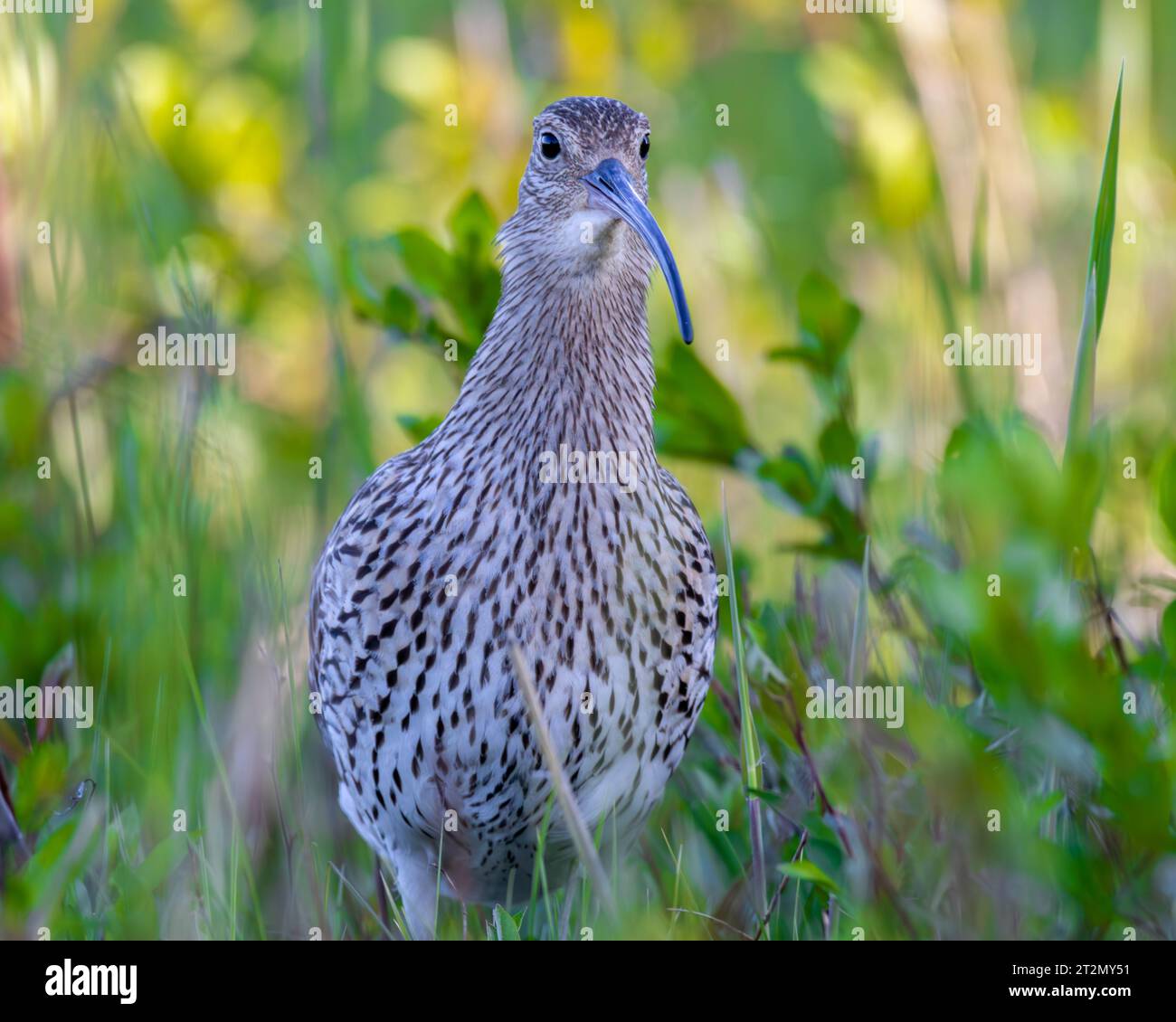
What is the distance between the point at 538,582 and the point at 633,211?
32.7 inches

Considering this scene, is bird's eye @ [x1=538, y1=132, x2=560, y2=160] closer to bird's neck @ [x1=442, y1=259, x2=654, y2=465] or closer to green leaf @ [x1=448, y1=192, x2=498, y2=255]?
bird's neck @ [x1=442, y1=259, x2=654, y2=465]

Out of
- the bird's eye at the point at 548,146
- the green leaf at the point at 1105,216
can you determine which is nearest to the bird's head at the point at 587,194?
the bird's eye at the point at 548,146

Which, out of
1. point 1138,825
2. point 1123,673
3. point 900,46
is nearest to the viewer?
point 1138,825

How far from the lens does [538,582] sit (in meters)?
3.60

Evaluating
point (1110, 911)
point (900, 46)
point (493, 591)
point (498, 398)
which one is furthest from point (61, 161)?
point (1110, 911)

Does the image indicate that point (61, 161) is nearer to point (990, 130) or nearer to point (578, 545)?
point (578, 545)

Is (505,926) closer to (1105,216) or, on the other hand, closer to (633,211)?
(633,211)

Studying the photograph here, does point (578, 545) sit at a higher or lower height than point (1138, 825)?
higher

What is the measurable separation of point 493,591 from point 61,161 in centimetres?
220

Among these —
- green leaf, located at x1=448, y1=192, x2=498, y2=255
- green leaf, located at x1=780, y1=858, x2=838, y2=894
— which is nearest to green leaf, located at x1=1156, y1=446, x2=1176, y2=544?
green leaf, located at x1=780, y1=858, x2=838, y2=894

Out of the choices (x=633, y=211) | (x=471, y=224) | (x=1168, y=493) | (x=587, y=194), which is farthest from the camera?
(x=471, y=224)

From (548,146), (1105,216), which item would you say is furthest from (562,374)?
(1105,216)

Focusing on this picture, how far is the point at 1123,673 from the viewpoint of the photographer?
10.7ft

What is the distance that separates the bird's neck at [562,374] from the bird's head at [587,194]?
3 cm
